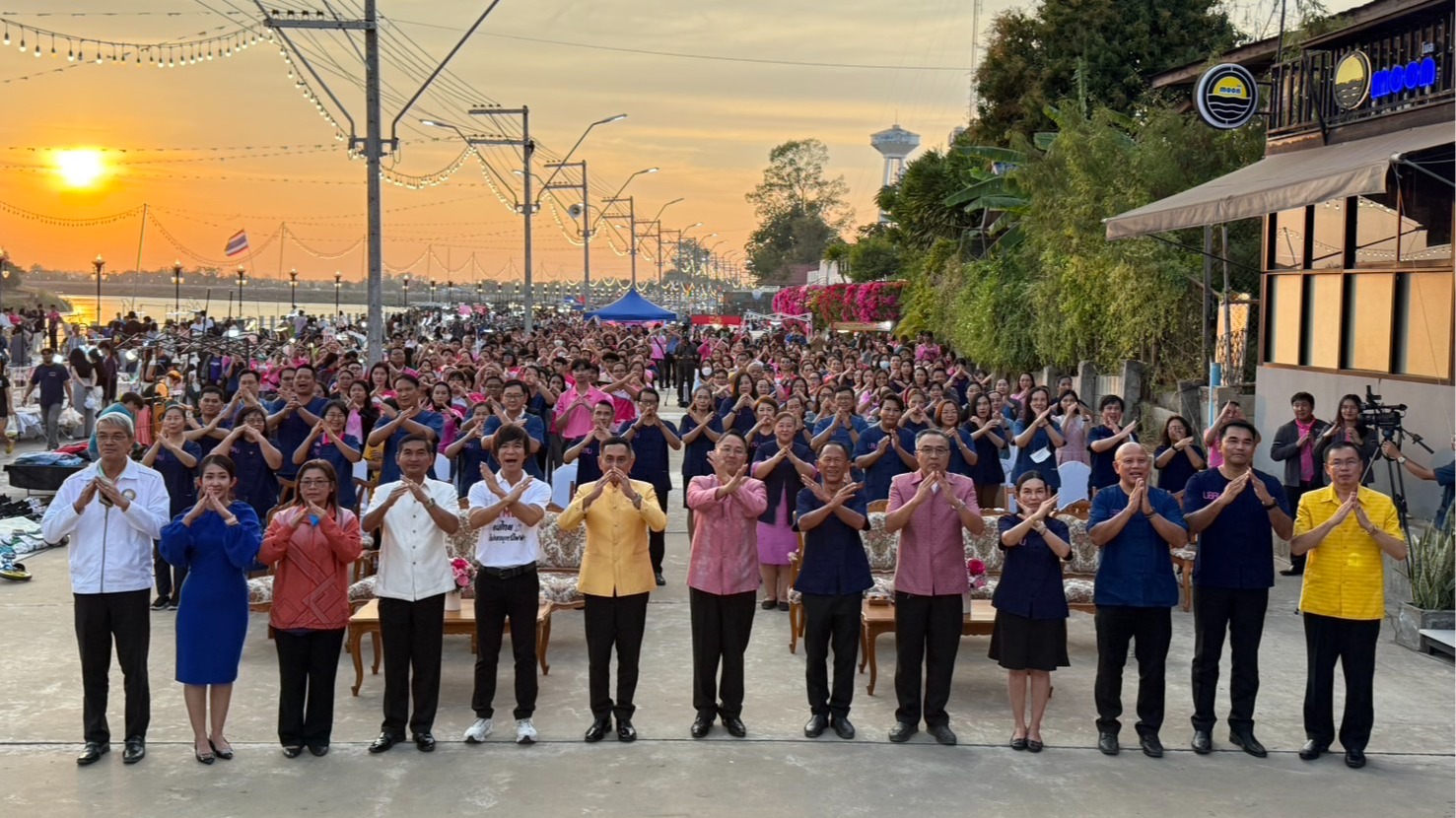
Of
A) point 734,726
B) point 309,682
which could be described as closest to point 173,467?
point 309,682

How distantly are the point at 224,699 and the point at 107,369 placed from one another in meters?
17.8

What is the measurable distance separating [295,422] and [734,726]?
6399 millimetres

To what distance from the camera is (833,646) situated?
25.5 ft

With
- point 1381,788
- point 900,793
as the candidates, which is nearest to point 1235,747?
point 1381,788

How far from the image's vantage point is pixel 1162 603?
293 inches

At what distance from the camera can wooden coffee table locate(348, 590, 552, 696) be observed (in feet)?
28.6

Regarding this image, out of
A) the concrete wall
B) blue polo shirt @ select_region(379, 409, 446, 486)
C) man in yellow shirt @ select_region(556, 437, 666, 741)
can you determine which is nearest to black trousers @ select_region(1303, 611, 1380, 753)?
man in yellow shirt @ select_region(556, 437, 666, 741)

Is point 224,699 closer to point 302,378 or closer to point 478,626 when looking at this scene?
point 478,626

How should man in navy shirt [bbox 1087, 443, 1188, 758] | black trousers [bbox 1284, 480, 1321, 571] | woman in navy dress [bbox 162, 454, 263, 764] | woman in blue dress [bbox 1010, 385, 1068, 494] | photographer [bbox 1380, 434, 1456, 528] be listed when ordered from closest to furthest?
1. woman in navy dress [bbox 162, 454, 263, 764]
2. man in navy shirt [bbox 1087, 443, 1188, 758]
3. photographer [bbox 1380, 434, 1456, 528]
4. black trousers [bbox 1284, 480, 1321, 571]
5. woman in blue dress [bbox 1010, 385, 1068, 494]

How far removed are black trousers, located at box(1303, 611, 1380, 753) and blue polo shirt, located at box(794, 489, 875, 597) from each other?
248cm

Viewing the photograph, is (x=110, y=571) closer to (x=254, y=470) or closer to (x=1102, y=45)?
(x=254, y=470)

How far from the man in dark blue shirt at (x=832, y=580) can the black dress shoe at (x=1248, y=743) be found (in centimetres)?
214

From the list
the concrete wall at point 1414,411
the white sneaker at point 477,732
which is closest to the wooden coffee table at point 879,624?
the white sneaker at point 477,732

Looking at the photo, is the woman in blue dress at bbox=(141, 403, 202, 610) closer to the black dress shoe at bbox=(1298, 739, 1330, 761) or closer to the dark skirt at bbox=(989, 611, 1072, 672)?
the dark skirt at bbox=(989, 611, 1072, 672)
